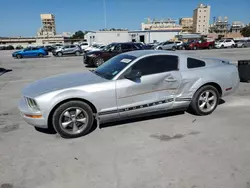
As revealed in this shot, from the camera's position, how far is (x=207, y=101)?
4645 millimetres

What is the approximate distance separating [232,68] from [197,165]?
2895mm

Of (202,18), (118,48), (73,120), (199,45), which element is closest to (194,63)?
(73,120)

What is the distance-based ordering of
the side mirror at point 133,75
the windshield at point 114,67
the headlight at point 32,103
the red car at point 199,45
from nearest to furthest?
the headlight at point 32,103 < the side mirror at point 133,75 < the windshield at point 114,67 < the red car at point 199,45

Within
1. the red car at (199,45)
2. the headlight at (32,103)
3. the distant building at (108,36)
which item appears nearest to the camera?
the headlight at (32,103)

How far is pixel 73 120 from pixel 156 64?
6.43 ft

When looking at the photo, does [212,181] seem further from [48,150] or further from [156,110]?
[48,150]

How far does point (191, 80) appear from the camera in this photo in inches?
172

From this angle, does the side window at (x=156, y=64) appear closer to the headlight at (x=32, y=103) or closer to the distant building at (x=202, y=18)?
the headlight at (x=32, y=103)

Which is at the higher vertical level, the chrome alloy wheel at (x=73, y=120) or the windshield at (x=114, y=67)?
the windshield at (x=114, y=67)

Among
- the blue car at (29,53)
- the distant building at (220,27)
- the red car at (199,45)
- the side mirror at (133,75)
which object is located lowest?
the side mirror at (133,75)

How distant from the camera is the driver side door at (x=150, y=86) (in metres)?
3.86

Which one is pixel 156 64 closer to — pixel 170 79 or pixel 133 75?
pixel 170 79

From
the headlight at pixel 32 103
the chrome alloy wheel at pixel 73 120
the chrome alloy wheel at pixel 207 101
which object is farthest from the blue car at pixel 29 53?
the chrome alloy wheel at pixel 207 101

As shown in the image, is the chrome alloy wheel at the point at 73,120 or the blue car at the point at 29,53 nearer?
the chrome alloy wheel at the point at 73,120
